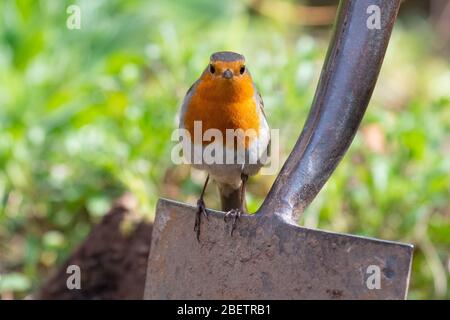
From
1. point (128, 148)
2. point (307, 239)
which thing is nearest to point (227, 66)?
point (307, 239)

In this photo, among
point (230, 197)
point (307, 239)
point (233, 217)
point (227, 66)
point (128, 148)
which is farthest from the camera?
point (128, 148)

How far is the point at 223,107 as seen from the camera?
8.79 feet

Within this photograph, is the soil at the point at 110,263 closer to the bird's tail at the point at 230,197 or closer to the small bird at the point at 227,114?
the bird's tail at the point at 230,197

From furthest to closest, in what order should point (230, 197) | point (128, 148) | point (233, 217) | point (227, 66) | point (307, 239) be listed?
point (128, 148) < point (230, 197) < point (227, 66) < point (233, 217) < point (307, 239)

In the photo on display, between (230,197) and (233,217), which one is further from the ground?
(230,197)

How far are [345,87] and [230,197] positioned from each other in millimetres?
783

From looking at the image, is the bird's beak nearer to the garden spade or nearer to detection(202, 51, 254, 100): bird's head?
detection(202, 51, 254, 100): bird's head

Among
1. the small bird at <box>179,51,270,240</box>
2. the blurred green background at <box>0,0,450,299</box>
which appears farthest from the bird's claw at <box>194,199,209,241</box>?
the blurred green background at <box>0,0,450,299</box>

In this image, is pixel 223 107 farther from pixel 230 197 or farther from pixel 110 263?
pixel 110 263

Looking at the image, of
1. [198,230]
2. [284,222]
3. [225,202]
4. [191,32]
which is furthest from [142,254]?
[191,32]

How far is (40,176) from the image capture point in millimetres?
3957

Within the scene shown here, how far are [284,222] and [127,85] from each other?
5.92 ft

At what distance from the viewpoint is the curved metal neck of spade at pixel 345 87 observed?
2.42 m

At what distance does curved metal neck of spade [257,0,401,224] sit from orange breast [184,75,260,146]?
0.27m
